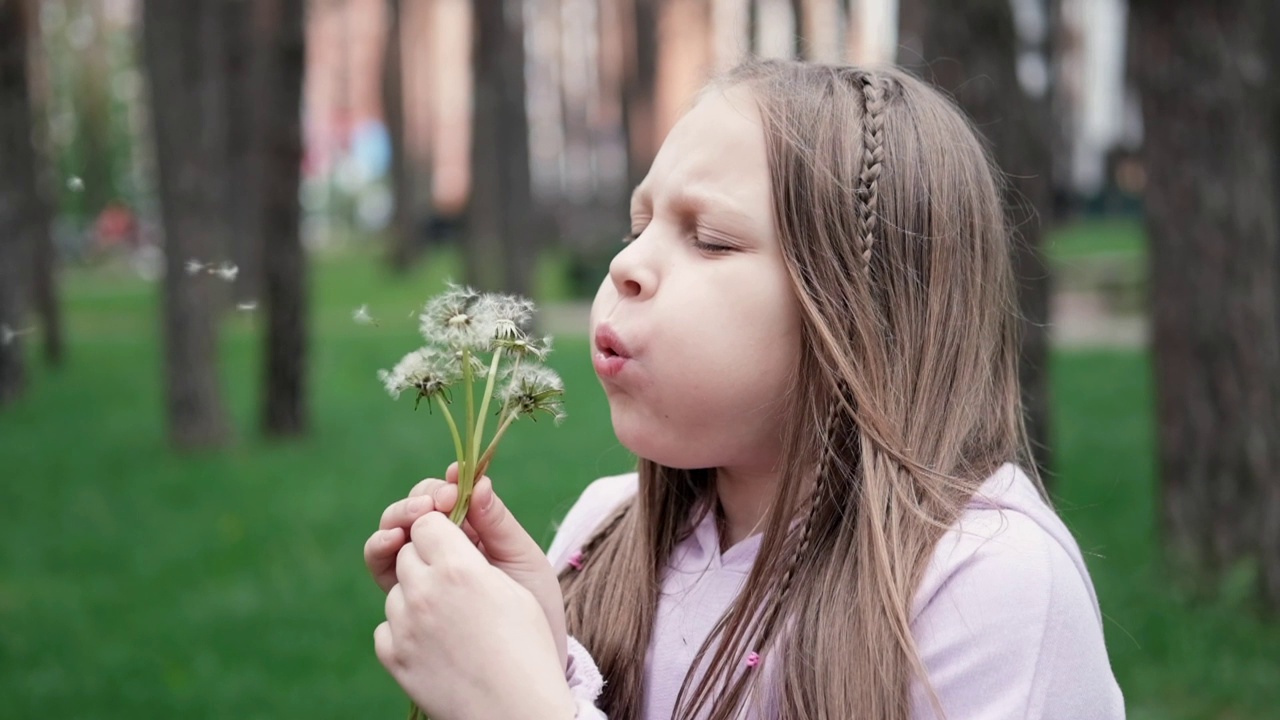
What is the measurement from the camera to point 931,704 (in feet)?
4.68

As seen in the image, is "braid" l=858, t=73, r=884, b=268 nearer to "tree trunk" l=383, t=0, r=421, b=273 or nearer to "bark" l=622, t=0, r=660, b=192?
"bark" l=622, t=0, r=660, b=192

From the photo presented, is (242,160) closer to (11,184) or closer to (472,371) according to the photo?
(11,184)

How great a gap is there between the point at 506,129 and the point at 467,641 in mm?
13231

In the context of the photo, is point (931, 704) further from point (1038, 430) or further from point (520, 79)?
point (520, 79)

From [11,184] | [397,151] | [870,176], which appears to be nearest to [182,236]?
[11,184]

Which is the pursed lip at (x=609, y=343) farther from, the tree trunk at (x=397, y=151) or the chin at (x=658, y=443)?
the tree trunk at (x=397, y=151)

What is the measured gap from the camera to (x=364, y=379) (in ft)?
39.6

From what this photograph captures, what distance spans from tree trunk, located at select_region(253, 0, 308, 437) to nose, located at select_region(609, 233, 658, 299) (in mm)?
8029

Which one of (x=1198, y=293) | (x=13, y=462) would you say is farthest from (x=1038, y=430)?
(x=13, y=462)

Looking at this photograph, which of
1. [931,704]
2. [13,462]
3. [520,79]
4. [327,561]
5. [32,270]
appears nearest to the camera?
[931,704]

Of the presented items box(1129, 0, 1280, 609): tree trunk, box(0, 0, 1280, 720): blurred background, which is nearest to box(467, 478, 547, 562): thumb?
box(0, 0, 1280, 720): blurred background

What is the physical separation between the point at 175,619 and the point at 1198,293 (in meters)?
4.21

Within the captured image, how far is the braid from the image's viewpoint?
1.57 metres

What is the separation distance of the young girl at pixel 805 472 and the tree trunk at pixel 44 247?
12.0m
